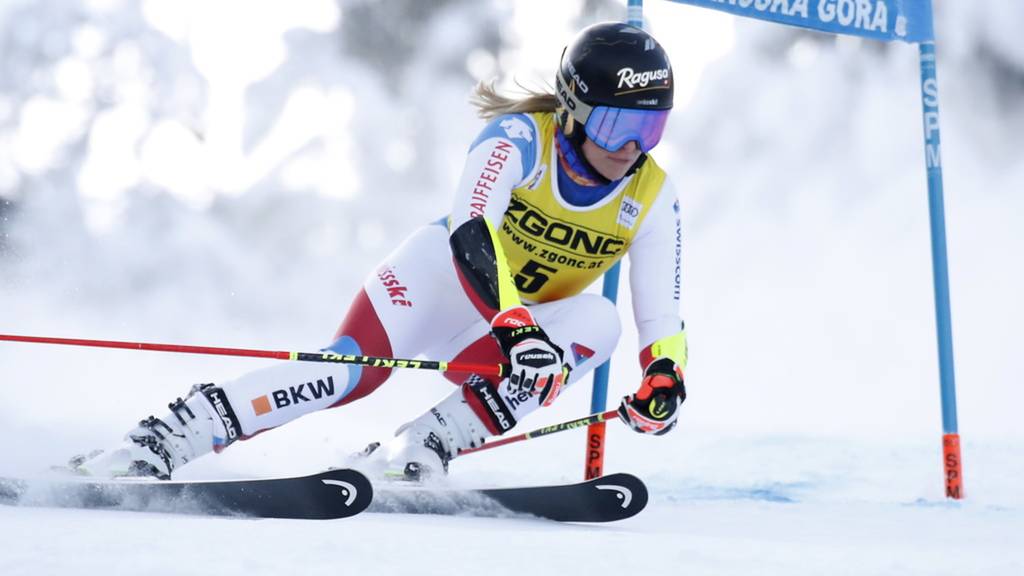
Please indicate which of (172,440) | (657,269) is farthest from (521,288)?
(172,440)

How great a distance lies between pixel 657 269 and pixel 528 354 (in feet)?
2.22

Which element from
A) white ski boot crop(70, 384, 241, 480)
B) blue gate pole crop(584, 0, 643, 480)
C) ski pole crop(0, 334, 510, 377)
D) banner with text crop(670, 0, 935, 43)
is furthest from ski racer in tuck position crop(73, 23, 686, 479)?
banner with text crop(670, 0, 935, 43)

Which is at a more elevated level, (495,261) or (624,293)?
(624,293)

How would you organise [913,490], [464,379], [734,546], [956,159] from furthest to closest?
[956,159] → [913,490] → [464,379] → [734,546]

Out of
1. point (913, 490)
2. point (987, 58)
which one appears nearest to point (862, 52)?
point (987, 58)

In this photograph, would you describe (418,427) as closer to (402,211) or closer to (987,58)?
(402,211)

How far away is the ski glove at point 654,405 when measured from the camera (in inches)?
119

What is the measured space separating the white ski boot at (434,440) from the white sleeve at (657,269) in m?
0.56

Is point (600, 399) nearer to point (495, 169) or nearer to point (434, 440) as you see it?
point (434, 440)

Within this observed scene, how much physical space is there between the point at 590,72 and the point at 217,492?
4.85 feet

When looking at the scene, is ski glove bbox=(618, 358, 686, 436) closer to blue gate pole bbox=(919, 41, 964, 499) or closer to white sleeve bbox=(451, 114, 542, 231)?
white sleeve bbox=(451, 114, 542, 231)

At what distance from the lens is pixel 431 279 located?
11.1 ft

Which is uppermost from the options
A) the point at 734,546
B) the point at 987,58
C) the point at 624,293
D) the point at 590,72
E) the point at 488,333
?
the point at 987,58

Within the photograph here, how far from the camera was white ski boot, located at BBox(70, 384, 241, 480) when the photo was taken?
2.76 m
